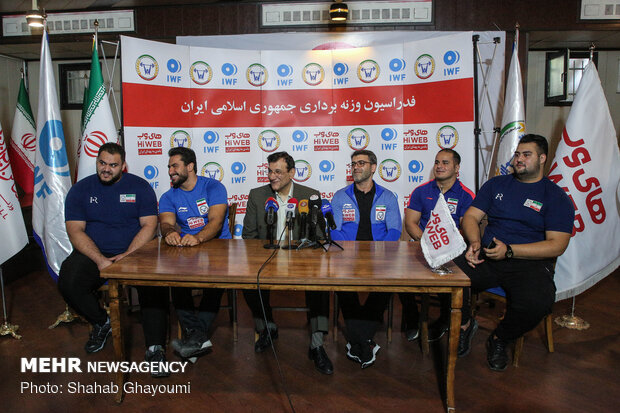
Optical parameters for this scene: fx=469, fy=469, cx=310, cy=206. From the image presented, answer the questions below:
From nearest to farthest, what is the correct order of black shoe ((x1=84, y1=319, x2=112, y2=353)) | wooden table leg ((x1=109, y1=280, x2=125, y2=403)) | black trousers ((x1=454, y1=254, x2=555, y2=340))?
wooden table leg ((x1=109, y1=280, x2=125, y2=403)) < black trousers ((x1=454, y1=254, x2=555, y2=340)) < black shoe ((x1=84, y1=319, x2=112, y2=353))

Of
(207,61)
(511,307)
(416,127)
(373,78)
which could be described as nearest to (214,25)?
(207,61)

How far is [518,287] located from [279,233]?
1496 mm

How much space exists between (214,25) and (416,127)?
2.37 metres

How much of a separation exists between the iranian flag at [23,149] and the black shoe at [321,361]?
3836 millimetres

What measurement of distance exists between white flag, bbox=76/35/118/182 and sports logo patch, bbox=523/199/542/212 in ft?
10.4

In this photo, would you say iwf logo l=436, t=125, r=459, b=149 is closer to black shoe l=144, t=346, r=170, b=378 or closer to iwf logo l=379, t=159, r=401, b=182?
iwf logo l=379, t=159, r=401, b=182

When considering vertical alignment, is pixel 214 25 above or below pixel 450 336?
above

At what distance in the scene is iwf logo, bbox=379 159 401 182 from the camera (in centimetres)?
435

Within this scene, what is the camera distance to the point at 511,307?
2.73 meters

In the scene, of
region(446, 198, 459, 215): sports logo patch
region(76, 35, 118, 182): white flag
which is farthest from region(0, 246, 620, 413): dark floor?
region(76, 35, 118, 182): white flag

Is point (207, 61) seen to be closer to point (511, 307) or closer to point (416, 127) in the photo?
point (416, 127)

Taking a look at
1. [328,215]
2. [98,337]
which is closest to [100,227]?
[98,337]

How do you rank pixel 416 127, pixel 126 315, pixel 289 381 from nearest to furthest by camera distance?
1. pixel 289 381
2. pixel 126 315
3. pixel 416 127

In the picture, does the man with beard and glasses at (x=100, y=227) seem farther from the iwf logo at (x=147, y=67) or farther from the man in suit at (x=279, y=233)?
the iwf logo at (x=147, y=67)
